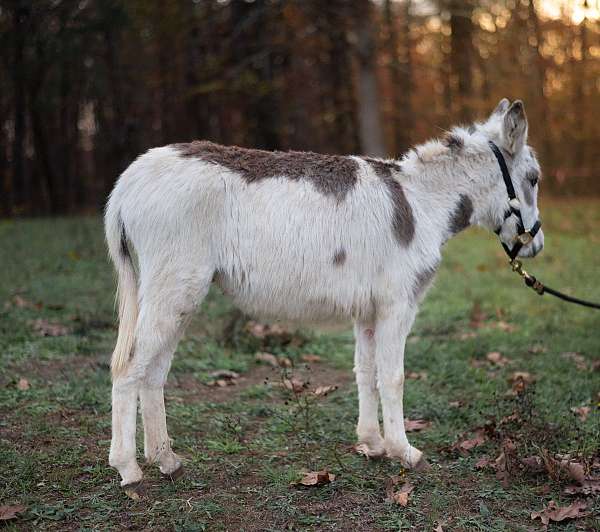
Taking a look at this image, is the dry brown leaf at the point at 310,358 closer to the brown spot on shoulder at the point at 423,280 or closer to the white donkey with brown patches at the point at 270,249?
the white donkey with brown patches at the point at 270,249

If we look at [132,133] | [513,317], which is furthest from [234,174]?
[132,133]

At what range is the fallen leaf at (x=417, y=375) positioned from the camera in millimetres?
5871

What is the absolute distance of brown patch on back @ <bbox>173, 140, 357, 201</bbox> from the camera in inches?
151

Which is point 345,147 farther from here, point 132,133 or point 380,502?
point 380,502

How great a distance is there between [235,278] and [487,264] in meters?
8.62

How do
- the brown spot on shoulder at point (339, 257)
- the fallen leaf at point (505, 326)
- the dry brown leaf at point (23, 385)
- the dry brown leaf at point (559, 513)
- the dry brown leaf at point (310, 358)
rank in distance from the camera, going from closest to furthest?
the dry brown leaf at point (559, 513) → the brown spot on shoulder at point (339, 257) → the dry brown leaf at point (23, 385) → the dry brown leaf at point (310, 358) → the fallen leaf at point (505, 326)

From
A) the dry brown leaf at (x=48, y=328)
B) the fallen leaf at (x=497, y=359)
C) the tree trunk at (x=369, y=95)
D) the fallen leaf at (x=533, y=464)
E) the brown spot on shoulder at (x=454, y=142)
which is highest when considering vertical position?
the tree trunk at (x=369, y=95)

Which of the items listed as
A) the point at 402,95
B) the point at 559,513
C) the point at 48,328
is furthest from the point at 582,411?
the point at 402,95

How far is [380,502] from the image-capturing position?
12.0ft

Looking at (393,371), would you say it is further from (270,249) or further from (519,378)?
(519,378)

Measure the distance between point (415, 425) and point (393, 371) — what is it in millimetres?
980

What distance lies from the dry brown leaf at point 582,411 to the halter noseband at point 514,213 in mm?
1327

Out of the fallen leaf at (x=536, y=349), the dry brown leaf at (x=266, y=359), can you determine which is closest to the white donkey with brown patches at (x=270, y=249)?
the dry brown leaf at (x=266, y=359)

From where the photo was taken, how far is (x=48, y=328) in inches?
265
